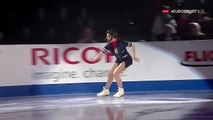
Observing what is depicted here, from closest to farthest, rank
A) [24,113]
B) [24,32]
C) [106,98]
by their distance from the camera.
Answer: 1. [24,113]
2. [106,98]
3. [24,32]

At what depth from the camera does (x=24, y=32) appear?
12555 millimetres

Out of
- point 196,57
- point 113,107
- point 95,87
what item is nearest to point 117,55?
point 95,87

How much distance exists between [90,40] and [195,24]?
9.33 ft

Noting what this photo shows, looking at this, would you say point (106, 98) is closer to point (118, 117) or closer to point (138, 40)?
point (138, 40)

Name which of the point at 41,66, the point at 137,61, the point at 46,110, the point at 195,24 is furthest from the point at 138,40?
the point at 46,110

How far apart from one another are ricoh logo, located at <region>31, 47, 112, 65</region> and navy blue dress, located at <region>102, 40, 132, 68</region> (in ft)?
2.19

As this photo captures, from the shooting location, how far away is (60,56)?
41.2 ft

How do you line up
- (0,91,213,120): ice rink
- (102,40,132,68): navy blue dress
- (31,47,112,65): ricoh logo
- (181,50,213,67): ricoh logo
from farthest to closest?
(181,50,213,67): ricoh logo < (31,47,112,65): ricoh logo < (102,40,132,68): navy blue dress < (0,91,213,120): ice rink

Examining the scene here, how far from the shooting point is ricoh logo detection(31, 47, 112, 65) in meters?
12.4

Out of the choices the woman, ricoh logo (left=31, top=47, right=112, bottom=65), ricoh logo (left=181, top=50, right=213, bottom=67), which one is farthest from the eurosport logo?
ricoh logo (left=31, top=47, right=112, bottom=65)

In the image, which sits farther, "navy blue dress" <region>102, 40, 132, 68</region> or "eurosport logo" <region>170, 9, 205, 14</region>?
"eurosport logo" <region>170, 9, 205, 14</region>

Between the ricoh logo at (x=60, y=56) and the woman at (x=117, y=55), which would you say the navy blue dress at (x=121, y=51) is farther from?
the ricoh logo at (x=60, y=56)

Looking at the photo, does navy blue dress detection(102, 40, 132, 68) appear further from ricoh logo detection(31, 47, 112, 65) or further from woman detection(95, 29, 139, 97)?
ricoh logo detection(31, 47, 112, 65)

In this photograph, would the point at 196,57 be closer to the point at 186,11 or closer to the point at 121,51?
the point at 186,11
